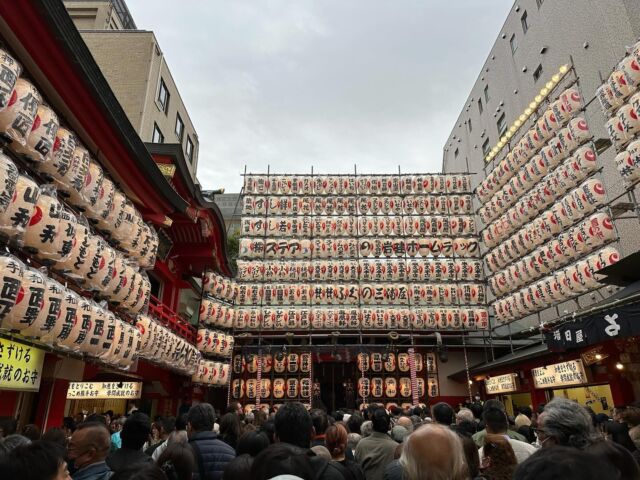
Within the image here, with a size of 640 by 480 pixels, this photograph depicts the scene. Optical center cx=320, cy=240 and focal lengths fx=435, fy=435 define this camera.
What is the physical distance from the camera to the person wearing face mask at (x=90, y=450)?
3.45 m

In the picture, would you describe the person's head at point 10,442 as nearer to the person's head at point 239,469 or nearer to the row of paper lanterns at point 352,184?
the person's head at point 239,469

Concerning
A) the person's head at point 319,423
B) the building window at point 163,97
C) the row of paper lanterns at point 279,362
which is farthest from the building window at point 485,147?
A: the person's head at point 319,423

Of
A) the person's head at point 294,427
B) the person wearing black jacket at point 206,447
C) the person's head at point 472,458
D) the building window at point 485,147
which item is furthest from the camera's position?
the building window at point 485,147

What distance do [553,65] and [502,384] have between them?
14.5 meters

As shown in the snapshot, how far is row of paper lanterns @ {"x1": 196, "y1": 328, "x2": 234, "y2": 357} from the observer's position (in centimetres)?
1839

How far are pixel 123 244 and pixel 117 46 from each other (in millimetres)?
15918

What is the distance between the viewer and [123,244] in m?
10.1

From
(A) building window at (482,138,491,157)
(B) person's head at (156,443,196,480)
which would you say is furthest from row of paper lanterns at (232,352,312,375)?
(B) person's head at (156,443,196,480)

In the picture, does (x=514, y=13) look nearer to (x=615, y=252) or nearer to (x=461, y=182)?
(x=461, y=182)

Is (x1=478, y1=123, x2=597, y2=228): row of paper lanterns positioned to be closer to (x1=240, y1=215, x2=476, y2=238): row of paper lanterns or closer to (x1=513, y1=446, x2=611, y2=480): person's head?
(x1=240, y1=215, x2=476, y2=238): row of paper lanterns

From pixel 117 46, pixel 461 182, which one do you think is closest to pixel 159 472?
pixel 117 46

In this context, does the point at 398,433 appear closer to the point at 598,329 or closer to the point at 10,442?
the point at 10,442

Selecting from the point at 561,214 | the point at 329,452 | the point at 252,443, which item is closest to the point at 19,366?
the point at 252,443

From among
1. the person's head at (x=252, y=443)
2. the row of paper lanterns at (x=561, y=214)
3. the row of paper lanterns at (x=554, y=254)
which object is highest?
the row of paper lanterns at (x=561, y=214)
